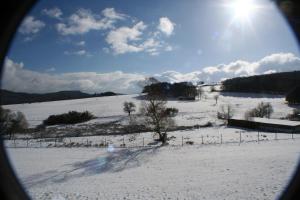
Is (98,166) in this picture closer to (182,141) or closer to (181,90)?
(182,141)

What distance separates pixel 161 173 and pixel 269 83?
105 metres

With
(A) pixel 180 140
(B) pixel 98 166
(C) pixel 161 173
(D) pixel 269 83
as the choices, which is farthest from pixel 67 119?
(D) pixel 269 83

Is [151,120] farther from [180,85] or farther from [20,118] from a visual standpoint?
[180,85]

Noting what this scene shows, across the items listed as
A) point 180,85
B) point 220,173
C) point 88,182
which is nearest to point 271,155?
point 220,173

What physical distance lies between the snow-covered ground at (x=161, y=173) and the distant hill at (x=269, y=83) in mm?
88362

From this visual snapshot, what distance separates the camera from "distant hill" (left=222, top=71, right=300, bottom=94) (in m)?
101

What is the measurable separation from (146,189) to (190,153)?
399 inches

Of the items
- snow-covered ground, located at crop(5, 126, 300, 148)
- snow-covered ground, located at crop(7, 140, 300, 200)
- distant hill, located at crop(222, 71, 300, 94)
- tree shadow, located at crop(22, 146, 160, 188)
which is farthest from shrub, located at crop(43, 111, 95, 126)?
distant hill, located at crop(222, 71, 300, 94)

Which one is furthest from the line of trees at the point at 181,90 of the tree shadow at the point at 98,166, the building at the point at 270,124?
the tree shadow at the point at 98,166

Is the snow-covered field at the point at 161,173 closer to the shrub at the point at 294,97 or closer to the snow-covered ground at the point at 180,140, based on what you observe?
the snow-covered ground at the point at 180,140

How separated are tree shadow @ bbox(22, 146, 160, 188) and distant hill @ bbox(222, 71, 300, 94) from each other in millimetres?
88784

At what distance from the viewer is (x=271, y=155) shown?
752 inches

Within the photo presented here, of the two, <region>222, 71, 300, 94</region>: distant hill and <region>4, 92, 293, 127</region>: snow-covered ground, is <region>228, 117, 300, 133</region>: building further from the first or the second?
<region>222, 71, 300, 94</region>: distant hill

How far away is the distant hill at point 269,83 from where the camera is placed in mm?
101488
